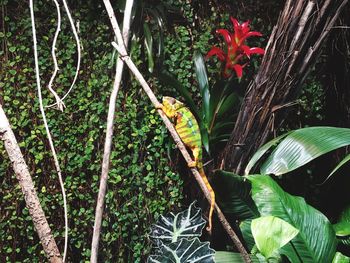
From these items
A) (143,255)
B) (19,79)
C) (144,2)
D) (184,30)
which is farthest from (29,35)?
(143,255)

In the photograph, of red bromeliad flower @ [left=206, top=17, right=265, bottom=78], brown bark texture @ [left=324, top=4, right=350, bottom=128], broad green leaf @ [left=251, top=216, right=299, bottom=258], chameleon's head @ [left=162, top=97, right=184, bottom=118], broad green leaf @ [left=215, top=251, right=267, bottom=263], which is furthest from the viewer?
brown bark texture @ [left=324, top=4, right=350, bottom=128]

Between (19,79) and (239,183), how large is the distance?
1516 mm

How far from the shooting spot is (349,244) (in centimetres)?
225

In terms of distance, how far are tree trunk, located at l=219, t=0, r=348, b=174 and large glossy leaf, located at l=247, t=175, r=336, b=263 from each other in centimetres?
44

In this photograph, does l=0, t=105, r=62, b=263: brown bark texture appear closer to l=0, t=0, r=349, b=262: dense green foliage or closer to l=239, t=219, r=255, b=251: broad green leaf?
l=239, t=219, r=255, b=251: broad green leaf

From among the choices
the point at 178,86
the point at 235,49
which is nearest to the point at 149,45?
the point at 178,86

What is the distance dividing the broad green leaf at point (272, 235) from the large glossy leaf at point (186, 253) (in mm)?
228

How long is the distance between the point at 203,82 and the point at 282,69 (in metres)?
0.56

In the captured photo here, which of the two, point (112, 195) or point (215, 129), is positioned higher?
point (215, 129)

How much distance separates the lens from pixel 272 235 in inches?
64.2

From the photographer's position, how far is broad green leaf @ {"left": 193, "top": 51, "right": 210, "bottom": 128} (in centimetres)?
267

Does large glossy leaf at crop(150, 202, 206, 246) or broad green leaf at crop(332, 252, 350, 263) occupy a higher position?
large glossy leaf at crop(150, 202, 206, 246)

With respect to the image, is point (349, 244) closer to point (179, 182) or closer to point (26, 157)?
point (179, 182)

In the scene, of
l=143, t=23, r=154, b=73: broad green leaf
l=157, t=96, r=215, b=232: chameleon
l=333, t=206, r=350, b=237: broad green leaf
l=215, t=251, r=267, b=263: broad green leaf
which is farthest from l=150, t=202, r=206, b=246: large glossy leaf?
l=143, t=23, r=154, b=73: broad green leaf
